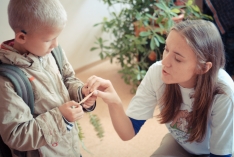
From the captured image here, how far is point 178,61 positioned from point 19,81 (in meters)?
0.56

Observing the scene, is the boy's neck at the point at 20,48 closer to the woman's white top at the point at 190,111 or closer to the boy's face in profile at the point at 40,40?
the boy's face in profile at the point at 40,40

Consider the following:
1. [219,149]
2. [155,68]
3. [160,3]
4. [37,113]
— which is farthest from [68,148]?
[160,3]

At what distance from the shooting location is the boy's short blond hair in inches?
32.1

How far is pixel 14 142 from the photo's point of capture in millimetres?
829

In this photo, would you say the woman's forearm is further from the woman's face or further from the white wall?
the white wall

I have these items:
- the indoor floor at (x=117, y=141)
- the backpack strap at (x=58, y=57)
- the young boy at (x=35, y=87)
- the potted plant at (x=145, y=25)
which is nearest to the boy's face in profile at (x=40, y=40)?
the young boy at (x=35, y=87)

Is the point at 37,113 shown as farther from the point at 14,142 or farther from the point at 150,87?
the point at 150,87

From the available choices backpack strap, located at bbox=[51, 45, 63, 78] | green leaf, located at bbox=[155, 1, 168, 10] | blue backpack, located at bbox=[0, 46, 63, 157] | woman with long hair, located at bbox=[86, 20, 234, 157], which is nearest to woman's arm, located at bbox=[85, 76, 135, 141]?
woman with long hair, located at bbox=[86, 20, 234, 157]

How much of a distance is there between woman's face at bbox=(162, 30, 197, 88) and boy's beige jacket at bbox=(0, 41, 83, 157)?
40 cm

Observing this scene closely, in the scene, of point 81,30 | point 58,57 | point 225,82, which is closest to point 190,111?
point 225,82

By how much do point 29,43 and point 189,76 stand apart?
23.2 inches

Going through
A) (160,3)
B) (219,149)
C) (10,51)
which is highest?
(10,51)

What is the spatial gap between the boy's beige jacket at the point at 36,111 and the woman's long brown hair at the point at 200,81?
17.2 inches

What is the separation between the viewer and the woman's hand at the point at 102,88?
1005 mm
